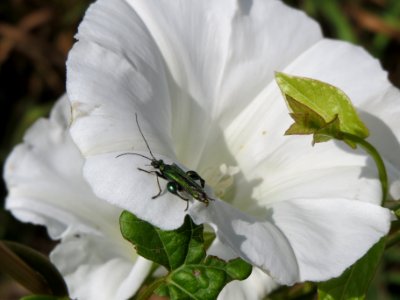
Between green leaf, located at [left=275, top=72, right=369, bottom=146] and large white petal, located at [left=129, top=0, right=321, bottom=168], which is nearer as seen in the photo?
green leaf, located at [left=275, top=72, right=369, bottom=146]

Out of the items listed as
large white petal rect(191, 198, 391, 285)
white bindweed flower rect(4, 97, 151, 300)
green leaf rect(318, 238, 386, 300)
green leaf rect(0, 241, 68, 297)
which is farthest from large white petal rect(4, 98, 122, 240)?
green leaf rect(318, 238, 386, 300)

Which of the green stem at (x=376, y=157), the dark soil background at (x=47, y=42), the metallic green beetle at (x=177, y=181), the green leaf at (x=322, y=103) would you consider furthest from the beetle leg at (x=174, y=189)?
the dark soil background at (x=47, y=42)

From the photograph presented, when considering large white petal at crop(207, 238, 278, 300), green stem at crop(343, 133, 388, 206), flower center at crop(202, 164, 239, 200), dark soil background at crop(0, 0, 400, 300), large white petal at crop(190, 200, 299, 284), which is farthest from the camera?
dark soil background at crop(0, 0, 400, 300)

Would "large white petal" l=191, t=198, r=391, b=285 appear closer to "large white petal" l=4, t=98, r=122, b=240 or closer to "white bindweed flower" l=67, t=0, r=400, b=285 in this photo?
"white bindweed flower" l=67, t=0, r=400, b=285

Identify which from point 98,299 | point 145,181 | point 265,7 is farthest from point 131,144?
point 265,7

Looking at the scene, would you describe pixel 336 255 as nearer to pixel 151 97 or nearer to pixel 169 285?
pixel 169 285

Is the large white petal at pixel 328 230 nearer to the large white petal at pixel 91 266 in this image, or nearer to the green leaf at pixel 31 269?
the large white petal at pixel 91 266
